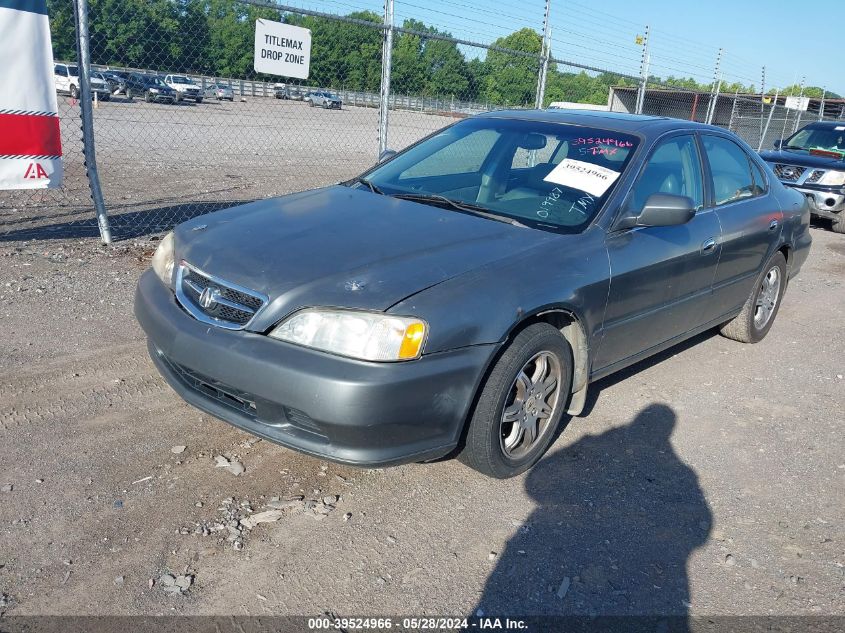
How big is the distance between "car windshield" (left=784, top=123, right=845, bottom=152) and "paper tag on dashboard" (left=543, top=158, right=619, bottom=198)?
32.8ft

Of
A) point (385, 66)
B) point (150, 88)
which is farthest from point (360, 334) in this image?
point (150, 88)

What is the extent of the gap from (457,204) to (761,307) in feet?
10.3

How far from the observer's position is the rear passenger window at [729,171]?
4.82 metres

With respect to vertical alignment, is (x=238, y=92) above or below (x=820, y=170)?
above

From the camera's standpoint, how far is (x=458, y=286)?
9.99 feet

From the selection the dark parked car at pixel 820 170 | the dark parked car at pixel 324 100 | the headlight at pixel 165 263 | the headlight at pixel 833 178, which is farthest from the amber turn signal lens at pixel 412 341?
the headlight at pixel 833 178

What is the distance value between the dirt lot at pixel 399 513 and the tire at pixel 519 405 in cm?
15

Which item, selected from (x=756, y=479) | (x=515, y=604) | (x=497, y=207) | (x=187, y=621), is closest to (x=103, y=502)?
(x=187, y=621)

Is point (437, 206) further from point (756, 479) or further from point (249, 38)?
point (249, 38)

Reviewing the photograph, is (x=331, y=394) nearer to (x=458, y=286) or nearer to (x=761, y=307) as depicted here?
(x=458, y=286)

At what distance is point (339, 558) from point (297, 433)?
512 millimetres

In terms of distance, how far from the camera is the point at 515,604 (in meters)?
2.66

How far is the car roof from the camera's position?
171 inches

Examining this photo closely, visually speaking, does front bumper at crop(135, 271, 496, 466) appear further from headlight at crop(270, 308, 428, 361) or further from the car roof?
the car roof
